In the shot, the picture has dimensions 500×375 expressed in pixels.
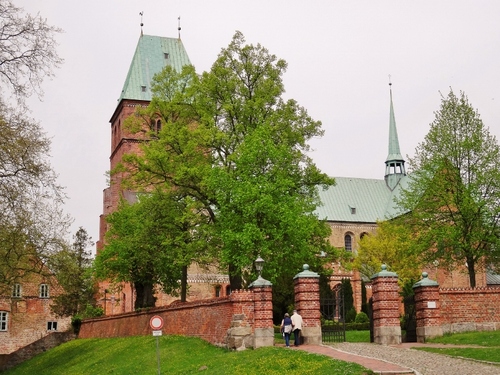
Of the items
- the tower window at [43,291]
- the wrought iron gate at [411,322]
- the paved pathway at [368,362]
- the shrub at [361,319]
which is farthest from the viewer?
the tower window at [43,291]

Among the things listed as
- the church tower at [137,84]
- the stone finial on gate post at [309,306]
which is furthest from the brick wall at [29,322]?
the stone finial on gate post at [309,306]

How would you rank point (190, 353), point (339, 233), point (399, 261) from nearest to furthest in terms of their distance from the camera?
point (190, 353), point (399, 261), point (339, 233)

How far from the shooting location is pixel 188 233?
30.8 meters

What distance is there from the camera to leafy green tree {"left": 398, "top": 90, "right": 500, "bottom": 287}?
104 ft

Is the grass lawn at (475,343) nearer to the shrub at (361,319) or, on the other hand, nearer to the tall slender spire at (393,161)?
the shrub at (361,319)

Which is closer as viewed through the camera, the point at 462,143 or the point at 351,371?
the point at 351,371

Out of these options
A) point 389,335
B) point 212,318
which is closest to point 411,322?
point 389,335

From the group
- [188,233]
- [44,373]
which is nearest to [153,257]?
[188,233]

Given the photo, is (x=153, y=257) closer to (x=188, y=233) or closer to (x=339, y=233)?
(x=188, y=233)

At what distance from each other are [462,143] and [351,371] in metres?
21.0

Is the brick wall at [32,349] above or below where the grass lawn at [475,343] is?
below

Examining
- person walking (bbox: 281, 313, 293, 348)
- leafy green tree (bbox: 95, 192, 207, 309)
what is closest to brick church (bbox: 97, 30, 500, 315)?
leafy green tree (bbox: 95, 192, 207, 309)

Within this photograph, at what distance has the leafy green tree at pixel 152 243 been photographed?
3056cm

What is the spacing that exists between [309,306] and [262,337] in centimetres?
187
